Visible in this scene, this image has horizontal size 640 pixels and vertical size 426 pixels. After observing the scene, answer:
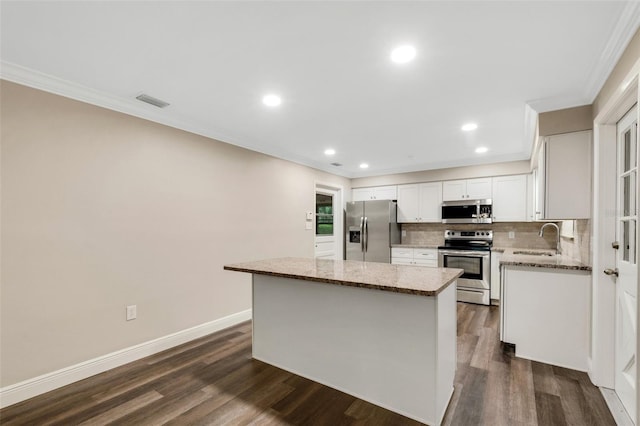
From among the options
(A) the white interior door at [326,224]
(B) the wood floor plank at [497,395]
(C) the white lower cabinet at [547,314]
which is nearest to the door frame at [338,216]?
(A) the white interior door at [326,224]

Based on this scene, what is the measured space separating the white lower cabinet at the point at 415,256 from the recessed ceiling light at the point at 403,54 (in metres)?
3.75

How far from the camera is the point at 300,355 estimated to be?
2471mm

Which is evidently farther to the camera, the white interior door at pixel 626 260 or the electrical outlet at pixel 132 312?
the electrical outlet at pixel 132 312

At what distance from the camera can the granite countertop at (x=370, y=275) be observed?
5.64 ft

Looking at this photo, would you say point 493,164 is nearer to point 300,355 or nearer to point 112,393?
point 300,355

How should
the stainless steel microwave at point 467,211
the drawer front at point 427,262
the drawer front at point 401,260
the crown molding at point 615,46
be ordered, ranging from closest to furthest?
the crown molding at point 615,46, the stainless steel microwave at point 467,211, the drawer front at point 427,262, the drawer front at point 401,260

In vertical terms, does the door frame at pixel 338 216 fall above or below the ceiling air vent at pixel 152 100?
below

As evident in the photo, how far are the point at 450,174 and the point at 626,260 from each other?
10.9ft

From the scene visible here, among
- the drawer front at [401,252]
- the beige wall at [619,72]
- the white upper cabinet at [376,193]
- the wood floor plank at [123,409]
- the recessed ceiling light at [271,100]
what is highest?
the recessed ceiling light at [271,100]

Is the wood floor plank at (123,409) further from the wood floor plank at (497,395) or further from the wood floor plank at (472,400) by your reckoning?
the wood floor plank at (497,395)

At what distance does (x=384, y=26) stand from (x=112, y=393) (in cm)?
312

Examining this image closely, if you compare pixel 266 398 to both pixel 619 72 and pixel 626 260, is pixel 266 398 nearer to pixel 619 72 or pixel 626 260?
pixel 626 260

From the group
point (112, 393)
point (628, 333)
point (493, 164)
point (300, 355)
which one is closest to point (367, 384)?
point (300, 355)

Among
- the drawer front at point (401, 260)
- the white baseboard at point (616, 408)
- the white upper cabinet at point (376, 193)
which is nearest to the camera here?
the white baseboard at point (616, 408)
